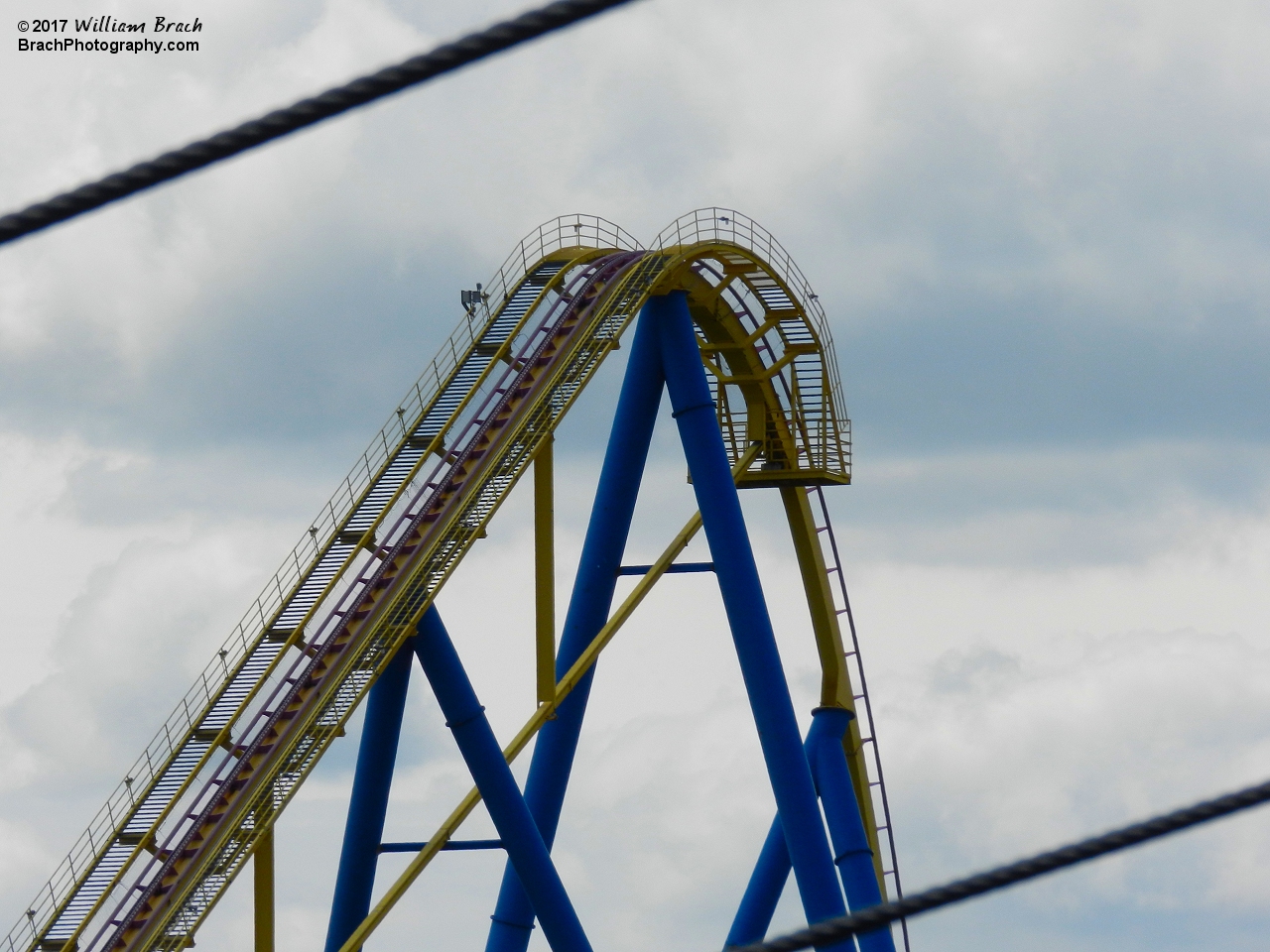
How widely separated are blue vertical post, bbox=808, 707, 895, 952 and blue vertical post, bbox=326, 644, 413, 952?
6335mm

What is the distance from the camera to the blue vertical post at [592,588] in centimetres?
2266

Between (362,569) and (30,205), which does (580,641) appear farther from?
(30,205)

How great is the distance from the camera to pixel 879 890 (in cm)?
2502

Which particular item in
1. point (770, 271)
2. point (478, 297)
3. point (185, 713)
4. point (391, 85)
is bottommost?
point (391, 85)

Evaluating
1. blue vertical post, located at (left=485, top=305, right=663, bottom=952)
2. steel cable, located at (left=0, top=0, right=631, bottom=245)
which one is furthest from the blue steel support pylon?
steel cable, located at (left=0, top=0, right=631, bottom=245)

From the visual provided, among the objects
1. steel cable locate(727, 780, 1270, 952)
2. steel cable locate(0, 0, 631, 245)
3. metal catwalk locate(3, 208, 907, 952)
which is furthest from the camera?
metal catwalk locate(3, 208, 907, 952)

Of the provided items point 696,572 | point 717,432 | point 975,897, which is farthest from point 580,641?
point 975,897

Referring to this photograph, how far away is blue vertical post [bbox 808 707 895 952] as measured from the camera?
24.6m

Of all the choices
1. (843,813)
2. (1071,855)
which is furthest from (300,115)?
(843,813)

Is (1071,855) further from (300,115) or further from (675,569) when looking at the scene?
(675,569)

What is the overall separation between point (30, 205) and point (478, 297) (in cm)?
1832

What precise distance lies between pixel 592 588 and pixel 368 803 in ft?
12.9

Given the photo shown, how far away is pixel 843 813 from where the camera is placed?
25.0 m

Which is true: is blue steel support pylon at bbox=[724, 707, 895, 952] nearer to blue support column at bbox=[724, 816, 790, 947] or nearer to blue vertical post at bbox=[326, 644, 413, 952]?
blue support column at bbox=[724, 816, 790, 947]
